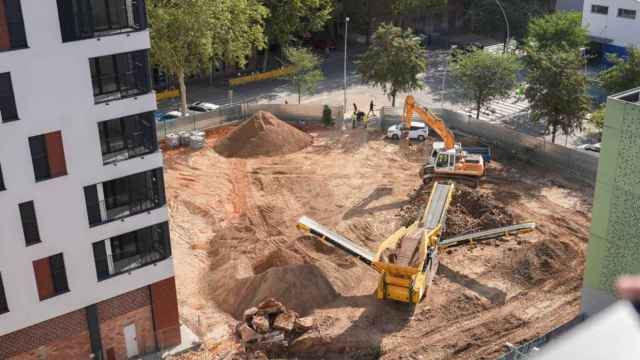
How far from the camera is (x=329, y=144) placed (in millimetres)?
55969

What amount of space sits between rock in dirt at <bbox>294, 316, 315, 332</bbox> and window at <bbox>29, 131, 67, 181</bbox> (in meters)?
12.3

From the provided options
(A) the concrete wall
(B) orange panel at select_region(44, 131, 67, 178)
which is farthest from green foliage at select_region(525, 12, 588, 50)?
(B) orange panel at select_region(44, 131, 67, 178)

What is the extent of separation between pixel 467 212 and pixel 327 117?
19.6 m

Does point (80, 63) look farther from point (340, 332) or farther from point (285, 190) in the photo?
point (285, 190)

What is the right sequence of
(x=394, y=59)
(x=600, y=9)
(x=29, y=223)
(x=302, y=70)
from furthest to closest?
(x=600, y=9), (x=302, y=70), (x=394, y=59), (x=29, y=223)

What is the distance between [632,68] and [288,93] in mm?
30612

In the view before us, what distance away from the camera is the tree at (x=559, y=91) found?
52500 millimetres

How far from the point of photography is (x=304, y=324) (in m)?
32.4

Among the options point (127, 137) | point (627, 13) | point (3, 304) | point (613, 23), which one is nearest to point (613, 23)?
point (613, 23)

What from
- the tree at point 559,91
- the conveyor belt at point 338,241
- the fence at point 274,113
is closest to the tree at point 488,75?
the tree at point 559,91

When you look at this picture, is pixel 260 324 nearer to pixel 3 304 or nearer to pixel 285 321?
pixel 285 321

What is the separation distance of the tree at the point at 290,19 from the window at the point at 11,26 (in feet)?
161

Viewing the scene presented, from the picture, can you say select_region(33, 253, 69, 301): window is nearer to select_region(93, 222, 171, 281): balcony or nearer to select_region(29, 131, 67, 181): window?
select_region(93, 222, 171, 281): balcony

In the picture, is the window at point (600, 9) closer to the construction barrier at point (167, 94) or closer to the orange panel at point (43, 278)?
the construction barrier at point (167, 94)
